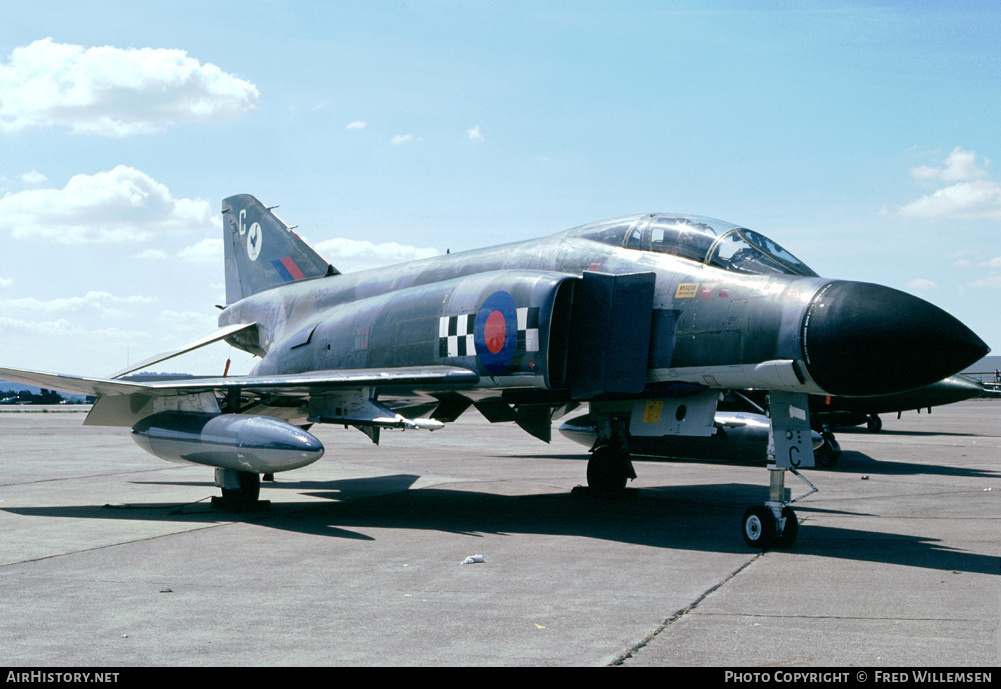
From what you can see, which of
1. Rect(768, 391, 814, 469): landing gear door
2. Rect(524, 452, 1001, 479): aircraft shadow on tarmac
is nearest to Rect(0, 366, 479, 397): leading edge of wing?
Rect(768, 391, 814, 469): landing gear door

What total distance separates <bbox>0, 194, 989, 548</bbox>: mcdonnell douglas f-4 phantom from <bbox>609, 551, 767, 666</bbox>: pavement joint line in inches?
41.0

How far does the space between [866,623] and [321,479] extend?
11.4 m

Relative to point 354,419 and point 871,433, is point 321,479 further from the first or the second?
point 871,433

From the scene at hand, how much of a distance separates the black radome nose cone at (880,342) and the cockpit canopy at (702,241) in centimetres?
108

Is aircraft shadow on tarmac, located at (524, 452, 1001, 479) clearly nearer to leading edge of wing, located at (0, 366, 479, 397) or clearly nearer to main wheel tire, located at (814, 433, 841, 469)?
main wheel tire, located at (814, 433, 841, 469)

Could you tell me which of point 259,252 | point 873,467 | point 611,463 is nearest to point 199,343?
point 259,252

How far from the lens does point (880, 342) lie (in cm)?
701

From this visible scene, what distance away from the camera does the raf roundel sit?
938 centimetres

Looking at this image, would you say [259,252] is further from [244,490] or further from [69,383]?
[244,490]

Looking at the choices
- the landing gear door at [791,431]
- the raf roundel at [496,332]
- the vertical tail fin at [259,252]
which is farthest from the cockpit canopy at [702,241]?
the vertical tail fin at [259,252]

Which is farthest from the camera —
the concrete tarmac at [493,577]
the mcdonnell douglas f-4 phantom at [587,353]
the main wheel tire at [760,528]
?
the main wheel tire at [760,528]

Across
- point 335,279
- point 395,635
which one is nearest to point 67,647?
point 395,635

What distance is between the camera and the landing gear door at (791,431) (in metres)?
7.89

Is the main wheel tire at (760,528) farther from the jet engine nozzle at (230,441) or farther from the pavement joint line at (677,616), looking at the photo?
the jet engine nozzle at (230,441)
